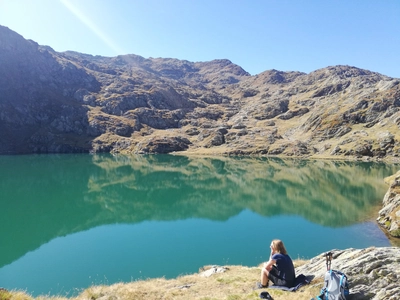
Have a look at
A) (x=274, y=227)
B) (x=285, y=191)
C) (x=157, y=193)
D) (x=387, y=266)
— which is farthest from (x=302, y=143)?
(x=387, y=266)

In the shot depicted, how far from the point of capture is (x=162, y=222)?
48.2m

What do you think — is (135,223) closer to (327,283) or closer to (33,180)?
(327,283)

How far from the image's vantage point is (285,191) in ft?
251

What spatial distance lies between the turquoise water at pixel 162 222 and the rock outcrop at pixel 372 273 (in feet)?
56.7

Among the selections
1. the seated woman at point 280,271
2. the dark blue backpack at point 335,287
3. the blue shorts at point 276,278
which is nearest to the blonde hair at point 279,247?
the seated woman at point 280,271

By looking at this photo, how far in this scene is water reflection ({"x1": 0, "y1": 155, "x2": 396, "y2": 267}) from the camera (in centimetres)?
4706

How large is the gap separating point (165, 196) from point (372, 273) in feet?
207

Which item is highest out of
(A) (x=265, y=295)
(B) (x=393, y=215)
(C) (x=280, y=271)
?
(C) (x=280, y=271)

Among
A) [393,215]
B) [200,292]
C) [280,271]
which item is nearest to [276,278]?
[280,271]

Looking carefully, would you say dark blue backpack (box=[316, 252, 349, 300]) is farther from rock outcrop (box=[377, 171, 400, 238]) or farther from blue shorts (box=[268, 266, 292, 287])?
rock outcrop (box=[377, 171, 400, 238])

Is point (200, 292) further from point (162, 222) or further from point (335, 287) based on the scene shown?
point (162, 222)

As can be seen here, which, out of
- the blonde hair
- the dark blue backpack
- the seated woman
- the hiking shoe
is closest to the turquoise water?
the seated woman

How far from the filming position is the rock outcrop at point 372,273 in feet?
34.0

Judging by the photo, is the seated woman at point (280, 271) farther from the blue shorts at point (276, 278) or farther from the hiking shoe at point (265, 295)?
the hiking shoe at point (265, 295)
